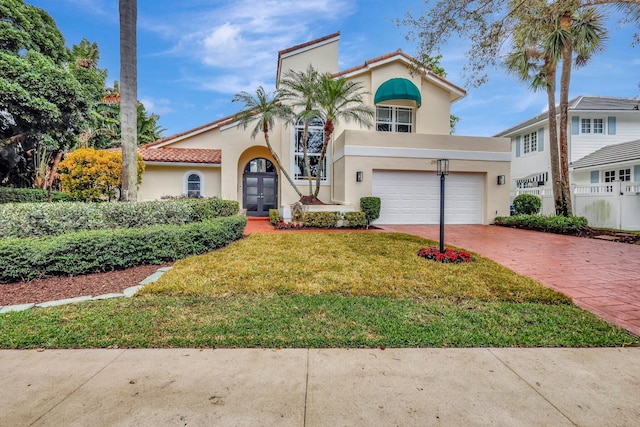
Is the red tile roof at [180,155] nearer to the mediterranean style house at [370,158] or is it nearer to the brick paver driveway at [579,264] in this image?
the mediterranean style house at [370,158]

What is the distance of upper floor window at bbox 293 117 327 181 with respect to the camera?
604 inches

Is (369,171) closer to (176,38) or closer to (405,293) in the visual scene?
(405,293)

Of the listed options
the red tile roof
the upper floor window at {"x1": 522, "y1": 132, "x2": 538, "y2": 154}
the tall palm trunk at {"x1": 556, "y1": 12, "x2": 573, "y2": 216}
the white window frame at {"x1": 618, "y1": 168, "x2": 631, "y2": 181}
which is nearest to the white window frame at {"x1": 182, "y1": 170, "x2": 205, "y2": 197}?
the red tile roof

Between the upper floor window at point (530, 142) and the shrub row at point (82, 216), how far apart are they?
23505 millimetres

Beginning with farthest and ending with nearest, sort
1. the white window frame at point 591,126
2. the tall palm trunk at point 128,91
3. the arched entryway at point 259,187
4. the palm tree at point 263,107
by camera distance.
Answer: the white window frame at point 591,126
the arched entryway at point 259,187
the palm tree at point 263,107
the tall palm trunk at point 128,91

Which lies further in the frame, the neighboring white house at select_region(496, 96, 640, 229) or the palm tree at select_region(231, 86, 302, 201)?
the neighboring white house at select_region(496, 96, 640, 229)

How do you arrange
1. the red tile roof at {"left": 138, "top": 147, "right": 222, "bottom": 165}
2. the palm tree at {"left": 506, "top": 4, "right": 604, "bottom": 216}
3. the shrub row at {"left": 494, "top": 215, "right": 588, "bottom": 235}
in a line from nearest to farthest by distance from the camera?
the palm tree at {"left": 506, "top": 4, "right": 604, "bottom": 216} → the shrub row at {"left": 494, "top": 215, "right": 588, "bottom": 235} → the red tile roof at {"left": 138, "top": 147, "right": 222, "bottom": 165}

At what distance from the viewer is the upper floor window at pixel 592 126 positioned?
19.6 m

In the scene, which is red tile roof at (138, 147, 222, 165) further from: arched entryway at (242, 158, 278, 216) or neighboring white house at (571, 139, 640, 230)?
neighboring white house at (571, 139, 640, 230)

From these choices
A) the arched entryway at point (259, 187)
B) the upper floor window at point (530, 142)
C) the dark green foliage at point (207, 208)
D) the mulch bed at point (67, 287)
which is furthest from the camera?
the upper floor window at point (530, 142)

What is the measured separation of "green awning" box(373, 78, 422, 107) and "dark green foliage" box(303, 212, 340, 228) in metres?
7.00

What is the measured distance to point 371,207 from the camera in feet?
41.3

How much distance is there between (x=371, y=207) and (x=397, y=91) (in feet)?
20.5

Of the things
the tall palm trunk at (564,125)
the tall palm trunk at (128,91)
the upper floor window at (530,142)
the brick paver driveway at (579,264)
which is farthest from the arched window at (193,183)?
the upper floor window at (530,142)
